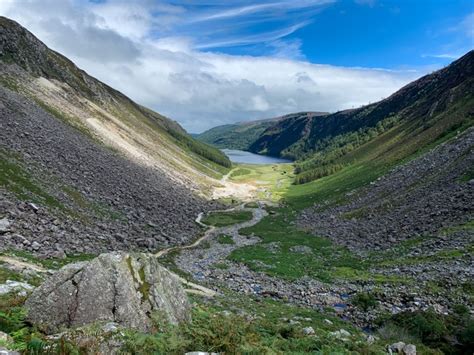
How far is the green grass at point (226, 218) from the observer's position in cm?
7888

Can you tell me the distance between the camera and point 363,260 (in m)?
44.7

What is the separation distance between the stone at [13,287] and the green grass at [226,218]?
60456mm

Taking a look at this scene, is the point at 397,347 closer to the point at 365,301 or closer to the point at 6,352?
the point at 365,301

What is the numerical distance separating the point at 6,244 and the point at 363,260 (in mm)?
39772

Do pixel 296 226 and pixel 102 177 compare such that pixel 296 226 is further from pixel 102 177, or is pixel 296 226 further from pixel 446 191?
pixel 102 177

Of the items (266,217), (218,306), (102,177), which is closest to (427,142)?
(266,217)

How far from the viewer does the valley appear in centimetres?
1307

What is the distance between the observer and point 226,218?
8562 cm

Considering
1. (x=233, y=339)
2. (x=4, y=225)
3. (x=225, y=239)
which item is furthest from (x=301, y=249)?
(x=233, y=339)

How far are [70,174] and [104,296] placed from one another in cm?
4999

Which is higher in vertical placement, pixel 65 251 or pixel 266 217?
pixel 65 251

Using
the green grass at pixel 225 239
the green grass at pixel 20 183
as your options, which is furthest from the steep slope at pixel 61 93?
the green grass at pixel 225 239

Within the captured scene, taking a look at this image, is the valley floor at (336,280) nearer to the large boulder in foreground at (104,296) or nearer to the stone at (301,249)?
the stone at (301,249)

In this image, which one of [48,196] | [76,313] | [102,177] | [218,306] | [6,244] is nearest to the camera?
[76,313]
